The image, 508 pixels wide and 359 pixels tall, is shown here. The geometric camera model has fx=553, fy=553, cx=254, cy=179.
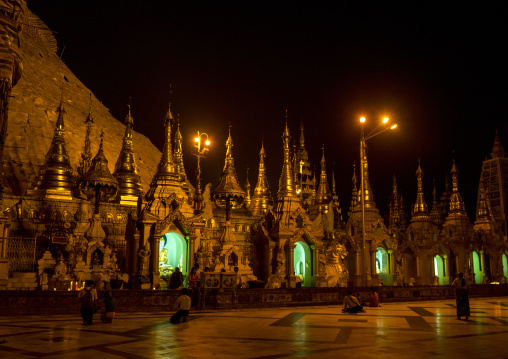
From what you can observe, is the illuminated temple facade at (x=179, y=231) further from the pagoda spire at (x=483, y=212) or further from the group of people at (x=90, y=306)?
the group of people at (x=90, y=306)

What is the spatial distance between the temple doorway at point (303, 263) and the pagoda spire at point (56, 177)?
13417 millimetres

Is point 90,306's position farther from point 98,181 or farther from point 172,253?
point 172,253

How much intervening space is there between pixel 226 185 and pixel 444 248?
19.8 m

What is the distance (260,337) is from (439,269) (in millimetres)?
30984

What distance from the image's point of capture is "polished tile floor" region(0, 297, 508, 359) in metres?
9.46

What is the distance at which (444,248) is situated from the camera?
38.6 meters

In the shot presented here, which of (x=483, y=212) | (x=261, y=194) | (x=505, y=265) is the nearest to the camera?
(x=261, y=194)

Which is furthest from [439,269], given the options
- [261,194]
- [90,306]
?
[90,306]

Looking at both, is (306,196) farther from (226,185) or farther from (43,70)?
(43,70)

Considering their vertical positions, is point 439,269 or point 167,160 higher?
point 167,160

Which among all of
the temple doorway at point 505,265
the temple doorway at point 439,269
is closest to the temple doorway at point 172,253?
the temple doorway at point 439,269

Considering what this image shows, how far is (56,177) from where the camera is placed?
33312 millimetres

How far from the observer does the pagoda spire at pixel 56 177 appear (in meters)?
32.4

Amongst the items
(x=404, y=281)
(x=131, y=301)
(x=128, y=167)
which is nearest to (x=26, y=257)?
(x=131, y=301)
